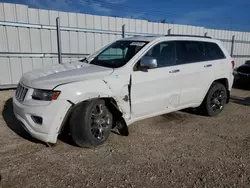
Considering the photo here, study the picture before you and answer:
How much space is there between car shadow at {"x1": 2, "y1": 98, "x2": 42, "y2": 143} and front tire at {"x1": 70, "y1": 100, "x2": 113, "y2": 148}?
0.88 metres

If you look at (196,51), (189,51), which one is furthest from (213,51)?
(189,51)

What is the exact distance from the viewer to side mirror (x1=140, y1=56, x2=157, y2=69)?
355 centimetres

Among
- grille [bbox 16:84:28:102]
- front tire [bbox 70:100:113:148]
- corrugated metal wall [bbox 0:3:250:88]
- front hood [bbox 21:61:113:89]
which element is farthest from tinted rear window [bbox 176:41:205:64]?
corrugated metal wall [bbox 0:3:250:88]

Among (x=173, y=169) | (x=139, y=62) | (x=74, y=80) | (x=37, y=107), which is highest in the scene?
(x=139, y=62)

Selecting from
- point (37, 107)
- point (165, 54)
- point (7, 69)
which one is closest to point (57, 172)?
point (37, 107)

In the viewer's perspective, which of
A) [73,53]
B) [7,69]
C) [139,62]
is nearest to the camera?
[139,62]

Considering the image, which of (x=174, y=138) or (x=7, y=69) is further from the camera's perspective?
(x=7, y=69)

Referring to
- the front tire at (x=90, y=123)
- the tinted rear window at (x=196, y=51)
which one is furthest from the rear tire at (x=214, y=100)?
the front tire at (x=90, y=123)

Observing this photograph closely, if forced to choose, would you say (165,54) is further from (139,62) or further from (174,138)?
(174,138)

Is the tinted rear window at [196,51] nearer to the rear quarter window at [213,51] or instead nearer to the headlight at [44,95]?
the rear quarter window at [213,51]

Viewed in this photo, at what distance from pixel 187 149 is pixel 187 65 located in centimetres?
Result: 175

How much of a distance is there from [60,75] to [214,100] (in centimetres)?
367

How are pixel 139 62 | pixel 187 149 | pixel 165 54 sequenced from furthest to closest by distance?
pixel 165 54 < pixel 139 62 < pixel 187 149

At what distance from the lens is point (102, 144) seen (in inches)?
141
